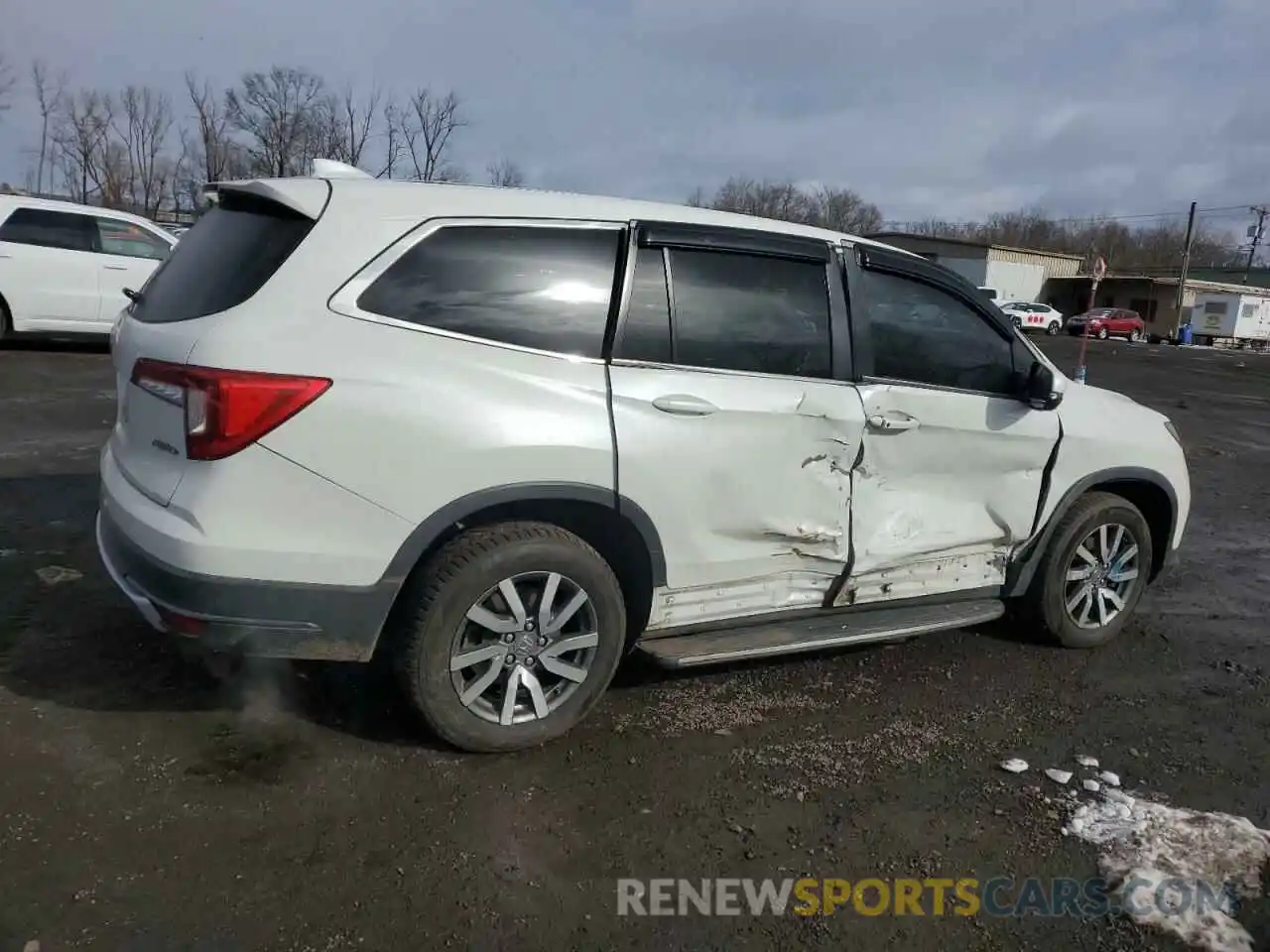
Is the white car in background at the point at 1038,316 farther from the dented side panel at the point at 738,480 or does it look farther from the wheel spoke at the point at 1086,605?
the dented side panel at the point at 738,480

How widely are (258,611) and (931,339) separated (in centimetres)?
291

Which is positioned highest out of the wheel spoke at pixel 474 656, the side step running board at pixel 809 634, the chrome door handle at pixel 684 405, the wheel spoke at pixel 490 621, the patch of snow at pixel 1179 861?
the chrome door handle at pixel 684 405

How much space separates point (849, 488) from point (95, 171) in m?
65.0

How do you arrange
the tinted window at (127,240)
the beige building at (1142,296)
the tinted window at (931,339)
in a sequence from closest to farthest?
the tinted window at (931,339) < the tinted window at (127,240) < the beige building at (1142,296)

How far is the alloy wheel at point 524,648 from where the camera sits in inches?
123

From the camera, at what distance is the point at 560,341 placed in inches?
126

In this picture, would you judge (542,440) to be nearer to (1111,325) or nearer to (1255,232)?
(1111,325)

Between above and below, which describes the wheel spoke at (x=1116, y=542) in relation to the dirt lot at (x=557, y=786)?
above

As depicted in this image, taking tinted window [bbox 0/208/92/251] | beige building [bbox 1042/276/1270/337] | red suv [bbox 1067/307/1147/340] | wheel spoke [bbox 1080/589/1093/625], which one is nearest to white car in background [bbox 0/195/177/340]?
tinted window [bbox 0/208/92/251]

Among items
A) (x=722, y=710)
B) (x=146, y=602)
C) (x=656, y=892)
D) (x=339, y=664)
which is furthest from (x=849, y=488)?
(x=146, y=602)

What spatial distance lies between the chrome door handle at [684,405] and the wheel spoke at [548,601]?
0.70 meters

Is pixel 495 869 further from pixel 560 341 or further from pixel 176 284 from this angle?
pixel 176 284

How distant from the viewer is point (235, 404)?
2729 millimetres

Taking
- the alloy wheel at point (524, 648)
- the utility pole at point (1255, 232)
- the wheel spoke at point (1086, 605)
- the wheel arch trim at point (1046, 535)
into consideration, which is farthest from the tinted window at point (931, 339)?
the utility pole at point (1255, 232)
